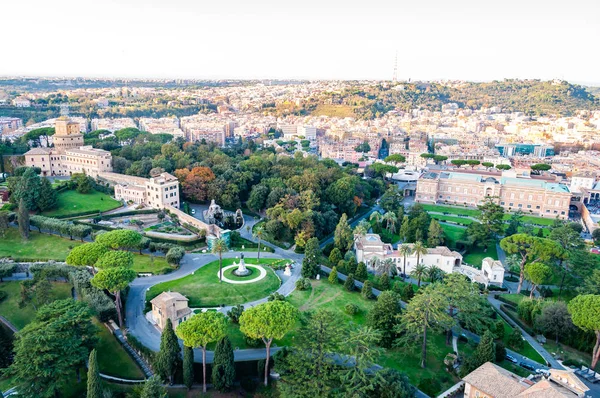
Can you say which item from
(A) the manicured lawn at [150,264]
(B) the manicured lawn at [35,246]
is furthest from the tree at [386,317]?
(B) the manicured lawn at [35,246]

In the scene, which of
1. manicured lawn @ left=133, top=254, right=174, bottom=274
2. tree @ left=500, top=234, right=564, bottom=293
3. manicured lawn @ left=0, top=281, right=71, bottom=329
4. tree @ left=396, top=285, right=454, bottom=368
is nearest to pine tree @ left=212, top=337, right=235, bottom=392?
tree @ left=396, top=285, right=454, bottom=368

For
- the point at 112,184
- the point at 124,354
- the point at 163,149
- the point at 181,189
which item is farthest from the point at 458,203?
the point at 124,354

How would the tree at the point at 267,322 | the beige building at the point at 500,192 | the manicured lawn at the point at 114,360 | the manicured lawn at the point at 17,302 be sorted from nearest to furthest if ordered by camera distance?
the tree at the point at 267,322 → the manicured lawn at the point at 114,360 → the manicured lawn at the point at 17,302 → the beige building at the point at 500,192

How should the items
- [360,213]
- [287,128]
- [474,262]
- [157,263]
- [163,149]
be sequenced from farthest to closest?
[287,128] < [163,149] < [360,213] < [474,262] < [157,263]

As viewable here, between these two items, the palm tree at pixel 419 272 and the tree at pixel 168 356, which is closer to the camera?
the tree at pixel 168 356

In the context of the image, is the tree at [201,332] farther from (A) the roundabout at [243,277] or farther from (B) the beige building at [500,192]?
(B) the beige building at [500,192]

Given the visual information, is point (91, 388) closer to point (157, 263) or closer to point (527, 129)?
point (157, 263)

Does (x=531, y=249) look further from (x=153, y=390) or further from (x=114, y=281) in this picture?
(x=114, y=281)
